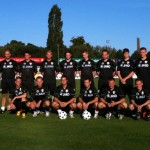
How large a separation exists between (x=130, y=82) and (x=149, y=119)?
150 cm

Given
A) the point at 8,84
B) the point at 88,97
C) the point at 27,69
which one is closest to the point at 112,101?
the point at 88,97

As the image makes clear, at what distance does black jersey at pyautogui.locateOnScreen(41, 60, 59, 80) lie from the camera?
10.2m

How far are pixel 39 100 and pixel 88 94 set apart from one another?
1.44 metres

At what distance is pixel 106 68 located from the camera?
31.7ft

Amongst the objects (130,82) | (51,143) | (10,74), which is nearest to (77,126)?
(51,143)

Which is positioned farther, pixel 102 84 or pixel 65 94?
pixel 102 84

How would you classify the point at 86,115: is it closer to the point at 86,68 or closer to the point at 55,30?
the point at 86,68

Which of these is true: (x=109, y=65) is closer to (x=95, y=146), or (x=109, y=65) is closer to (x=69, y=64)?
(x=69, y=64)

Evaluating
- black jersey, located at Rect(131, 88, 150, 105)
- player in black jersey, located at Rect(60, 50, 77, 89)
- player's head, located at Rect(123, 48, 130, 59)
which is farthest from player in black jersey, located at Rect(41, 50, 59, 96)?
black jersey, located at Rect(131, 88, 150, 105)

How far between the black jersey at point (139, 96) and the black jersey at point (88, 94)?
108cm

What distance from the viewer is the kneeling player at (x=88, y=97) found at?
9062 millimetres

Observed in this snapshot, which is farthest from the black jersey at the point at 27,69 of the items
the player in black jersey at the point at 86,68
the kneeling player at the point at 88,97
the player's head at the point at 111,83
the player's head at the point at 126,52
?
the player's head at the point at 126,52

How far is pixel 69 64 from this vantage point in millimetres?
10086

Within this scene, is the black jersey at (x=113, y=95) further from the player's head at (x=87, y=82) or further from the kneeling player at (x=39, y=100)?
the kneeling player at (x=39, y=100)
